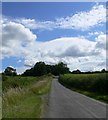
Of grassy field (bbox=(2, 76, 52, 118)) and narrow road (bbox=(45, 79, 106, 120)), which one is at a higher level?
grassy field (bbox=(2, 76, 52, 118))

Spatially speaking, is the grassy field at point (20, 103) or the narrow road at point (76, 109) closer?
the grassy field at point (20, 103)

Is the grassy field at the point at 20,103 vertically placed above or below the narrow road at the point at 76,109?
above

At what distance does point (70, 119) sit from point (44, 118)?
132 cm

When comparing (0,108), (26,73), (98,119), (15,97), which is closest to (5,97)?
(15,97)

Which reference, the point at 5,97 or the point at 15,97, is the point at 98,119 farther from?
the point at 15,97

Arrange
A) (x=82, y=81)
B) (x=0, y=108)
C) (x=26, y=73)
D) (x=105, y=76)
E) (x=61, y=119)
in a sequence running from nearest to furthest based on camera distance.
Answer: (x=61, y=119)
(x=0, y=108)
(x=105, y=76)
(x=82, y=81)
(x=26, y=73)

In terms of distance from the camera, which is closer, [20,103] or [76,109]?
[76,109]

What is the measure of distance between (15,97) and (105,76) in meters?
21.1

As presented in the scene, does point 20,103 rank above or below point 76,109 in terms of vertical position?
above

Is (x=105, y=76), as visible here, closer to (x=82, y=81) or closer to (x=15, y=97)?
(x=82, y=81)

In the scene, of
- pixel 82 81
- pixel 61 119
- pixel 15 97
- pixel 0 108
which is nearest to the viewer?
pixel 61 119

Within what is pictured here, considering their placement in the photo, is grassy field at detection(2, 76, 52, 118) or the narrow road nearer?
grassy field at detection(2, 76, 52, 118)

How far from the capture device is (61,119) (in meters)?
16.1

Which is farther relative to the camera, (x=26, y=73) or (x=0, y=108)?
(x=26, y=73)
